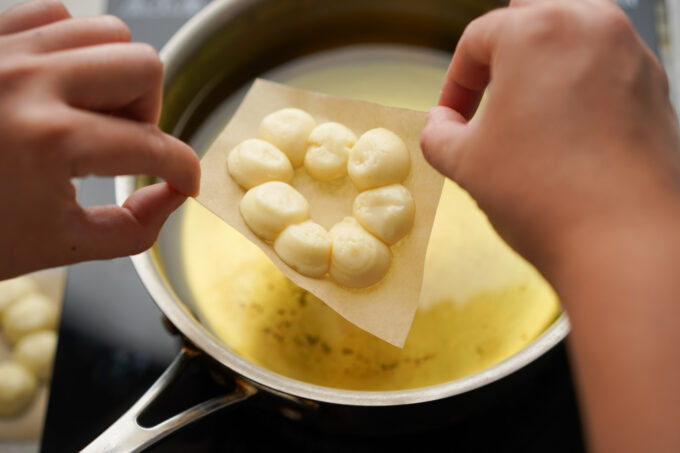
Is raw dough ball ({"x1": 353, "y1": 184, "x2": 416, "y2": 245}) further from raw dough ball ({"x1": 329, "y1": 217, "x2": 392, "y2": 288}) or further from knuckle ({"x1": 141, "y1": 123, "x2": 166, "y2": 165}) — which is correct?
knuckle ({"x1": 141, "y1": 123, "x2": 166, "y2": 165})

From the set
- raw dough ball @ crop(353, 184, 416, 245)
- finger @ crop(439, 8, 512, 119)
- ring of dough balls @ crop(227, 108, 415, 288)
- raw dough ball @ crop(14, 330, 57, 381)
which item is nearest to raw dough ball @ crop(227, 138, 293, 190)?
ring of dough balls @ crop(227, 108, 415, 288)

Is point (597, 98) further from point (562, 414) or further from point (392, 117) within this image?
point (562, 414)

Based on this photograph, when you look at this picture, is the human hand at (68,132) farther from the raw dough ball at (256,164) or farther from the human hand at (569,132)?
the human hand at (569,132)

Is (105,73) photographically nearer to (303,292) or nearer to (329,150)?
(329,150)

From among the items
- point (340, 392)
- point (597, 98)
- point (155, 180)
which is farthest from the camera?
point (155, 180)

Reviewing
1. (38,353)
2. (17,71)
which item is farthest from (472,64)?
(38,353)

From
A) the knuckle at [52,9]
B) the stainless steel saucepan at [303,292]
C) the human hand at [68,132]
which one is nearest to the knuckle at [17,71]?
the human hand at [68,132]

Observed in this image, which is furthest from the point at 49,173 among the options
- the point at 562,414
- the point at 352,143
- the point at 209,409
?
the point at 562,414
